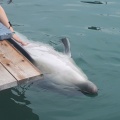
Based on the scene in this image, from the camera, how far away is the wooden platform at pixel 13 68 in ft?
18.8

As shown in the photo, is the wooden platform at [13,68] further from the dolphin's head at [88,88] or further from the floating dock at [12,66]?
the dolphin's head at [88,88]

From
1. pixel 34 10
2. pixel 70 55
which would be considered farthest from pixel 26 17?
pixel 70 55

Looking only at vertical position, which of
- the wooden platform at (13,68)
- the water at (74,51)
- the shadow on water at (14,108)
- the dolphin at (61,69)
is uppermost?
the wooden platform at (13,68)

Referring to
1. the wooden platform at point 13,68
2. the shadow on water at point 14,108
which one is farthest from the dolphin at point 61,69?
the wooden platform at point 13,68

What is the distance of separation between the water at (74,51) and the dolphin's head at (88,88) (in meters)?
0.10

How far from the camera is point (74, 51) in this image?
914 centimetres

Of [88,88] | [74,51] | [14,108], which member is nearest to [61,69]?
[88,88]

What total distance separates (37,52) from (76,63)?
0.91 metres

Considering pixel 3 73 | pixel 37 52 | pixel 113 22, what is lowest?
pixel 113 22

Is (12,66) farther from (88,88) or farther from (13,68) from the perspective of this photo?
(88,88)

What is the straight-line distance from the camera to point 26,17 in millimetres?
11789

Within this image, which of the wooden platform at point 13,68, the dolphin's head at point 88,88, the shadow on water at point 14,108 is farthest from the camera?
the dolphin's head at point 88,88

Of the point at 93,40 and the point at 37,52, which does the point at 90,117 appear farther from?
the point at 93,40

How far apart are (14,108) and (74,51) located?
304 centimetres
